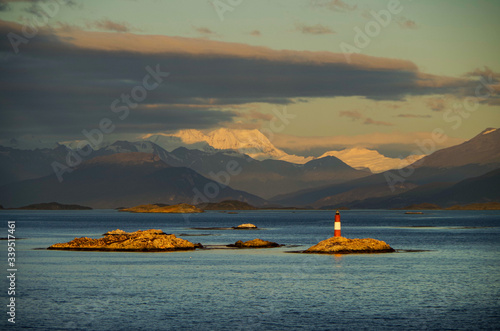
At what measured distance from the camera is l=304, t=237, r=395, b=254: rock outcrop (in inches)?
3561

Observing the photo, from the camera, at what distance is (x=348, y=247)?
90.6 m

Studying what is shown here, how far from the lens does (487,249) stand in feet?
344

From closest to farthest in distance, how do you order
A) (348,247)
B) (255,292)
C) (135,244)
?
(255,292) → (348,247) → (135,244)

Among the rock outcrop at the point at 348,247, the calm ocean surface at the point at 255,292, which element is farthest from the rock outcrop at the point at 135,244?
Result: the rock outcrop at the point at 348,247

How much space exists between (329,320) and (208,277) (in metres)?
23.9

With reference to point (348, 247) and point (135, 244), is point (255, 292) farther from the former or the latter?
point (135, 244)

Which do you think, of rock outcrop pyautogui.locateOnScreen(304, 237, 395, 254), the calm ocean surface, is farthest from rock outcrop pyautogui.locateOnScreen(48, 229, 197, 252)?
rock outcrop pyautogui.locateOnScreen(304, 237, 395, 254)

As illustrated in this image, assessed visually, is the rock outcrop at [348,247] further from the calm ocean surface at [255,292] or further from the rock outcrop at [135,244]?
the rock outcrop at [135,244]

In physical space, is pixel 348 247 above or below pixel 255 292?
above

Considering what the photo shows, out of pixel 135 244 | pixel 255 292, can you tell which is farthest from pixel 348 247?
pixel 255 292

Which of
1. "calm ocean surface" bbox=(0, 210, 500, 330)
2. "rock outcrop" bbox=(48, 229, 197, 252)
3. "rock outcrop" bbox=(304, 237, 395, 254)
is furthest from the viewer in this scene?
"rock outcrop" bbox=(48, 229, 197, 252)

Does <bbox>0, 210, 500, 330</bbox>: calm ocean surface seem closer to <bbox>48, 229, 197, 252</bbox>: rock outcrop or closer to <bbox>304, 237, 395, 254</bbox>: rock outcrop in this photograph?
<bbox>304, 237, 395, 254</bbox>: rock outcrop

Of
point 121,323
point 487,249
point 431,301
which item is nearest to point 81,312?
point 121,323

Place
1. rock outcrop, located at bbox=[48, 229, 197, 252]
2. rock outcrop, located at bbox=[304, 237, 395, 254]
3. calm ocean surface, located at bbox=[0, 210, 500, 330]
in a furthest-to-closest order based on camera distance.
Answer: rock outcrop, located at bbox=[48, 229, 197, 252] < rock outcrop, located at bbox=[304, 237, 395, 254] < calm ocean surface, located at bbox=[0, 210, 500, 330]
